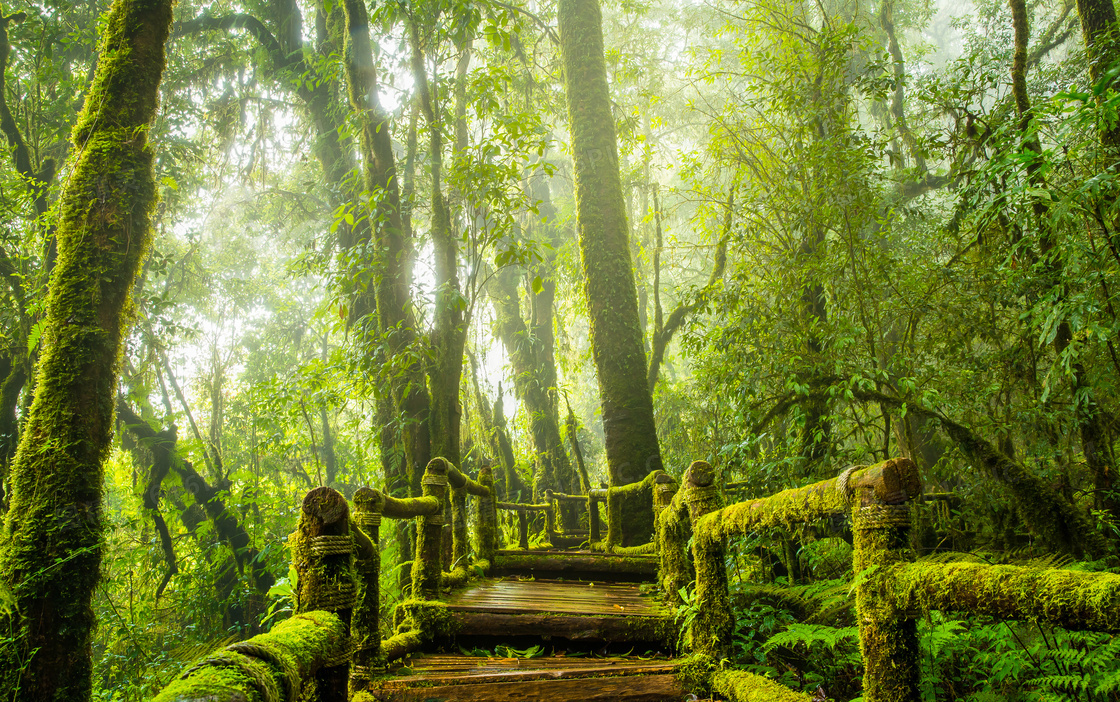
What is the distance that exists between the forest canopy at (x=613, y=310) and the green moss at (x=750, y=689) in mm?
377

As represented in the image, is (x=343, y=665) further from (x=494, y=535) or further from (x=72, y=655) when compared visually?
(x=494, y=535)

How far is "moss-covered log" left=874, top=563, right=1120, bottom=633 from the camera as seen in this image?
1254mm

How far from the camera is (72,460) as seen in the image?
4195 mm

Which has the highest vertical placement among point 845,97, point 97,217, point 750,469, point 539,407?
point 845,97

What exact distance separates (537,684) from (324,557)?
1.33m

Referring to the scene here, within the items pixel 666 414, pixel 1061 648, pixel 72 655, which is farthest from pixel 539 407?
pixel 1061 648

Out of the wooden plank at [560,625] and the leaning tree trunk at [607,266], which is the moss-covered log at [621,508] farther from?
the wooden plank at [560,625]

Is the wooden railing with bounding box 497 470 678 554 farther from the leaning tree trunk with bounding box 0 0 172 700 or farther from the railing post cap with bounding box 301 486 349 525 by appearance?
the leaning tree trunk with bounding box 0 0 172 700

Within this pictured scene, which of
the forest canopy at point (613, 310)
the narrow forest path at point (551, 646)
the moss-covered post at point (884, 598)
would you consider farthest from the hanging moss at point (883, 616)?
the narrow forest path at point (551, 646)

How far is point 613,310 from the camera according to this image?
7965mm

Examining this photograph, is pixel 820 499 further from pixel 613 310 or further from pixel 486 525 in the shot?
pixel 613 310

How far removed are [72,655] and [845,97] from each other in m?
8.01

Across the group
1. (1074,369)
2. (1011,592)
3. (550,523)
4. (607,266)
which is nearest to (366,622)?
(1011,592)

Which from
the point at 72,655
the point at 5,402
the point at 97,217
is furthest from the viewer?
the point at 5,402
